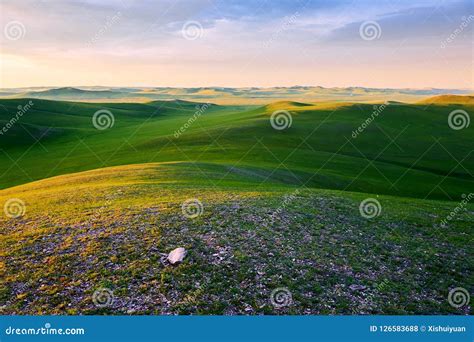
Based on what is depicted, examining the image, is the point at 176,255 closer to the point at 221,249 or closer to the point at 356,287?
the point at 221,249

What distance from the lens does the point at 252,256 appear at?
67.2 feet

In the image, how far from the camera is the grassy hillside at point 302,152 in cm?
6244

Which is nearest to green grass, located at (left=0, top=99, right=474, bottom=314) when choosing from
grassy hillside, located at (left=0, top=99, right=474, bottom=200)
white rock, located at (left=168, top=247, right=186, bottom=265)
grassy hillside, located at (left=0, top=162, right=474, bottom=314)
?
grassy hillside, located at (left=0, top=162, right=474, bottom=314)

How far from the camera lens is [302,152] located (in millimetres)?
82000

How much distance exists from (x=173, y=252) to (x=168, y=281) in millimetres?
2471

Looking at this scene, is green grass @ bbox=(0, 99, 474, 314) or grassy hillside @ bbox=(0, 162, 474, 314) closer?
grassy hillside @ bbox=(0, 162, 474, 314)

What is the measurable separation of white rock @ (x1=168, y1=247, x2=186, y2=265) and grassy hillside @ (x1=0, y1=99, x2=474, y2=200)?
71.0 ft

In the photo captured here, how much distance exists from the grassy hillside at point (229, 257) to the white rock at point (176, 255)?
1.36ft

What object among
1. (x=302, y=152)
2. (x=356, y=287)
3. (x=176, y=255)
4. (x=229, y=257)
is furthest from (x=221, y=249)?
(x=302, y=152)

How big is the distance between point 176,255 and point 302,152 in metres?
65.8

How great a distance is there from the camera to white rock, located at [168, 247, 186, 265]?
63.6ft

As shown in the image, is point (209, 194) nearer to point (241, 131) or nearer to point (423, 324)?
point (423, 324)

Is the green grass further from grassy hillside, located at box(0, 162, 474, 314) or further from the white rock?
the white rock

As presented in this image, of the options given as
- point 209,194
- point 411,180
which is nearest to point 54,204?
point 209,194
